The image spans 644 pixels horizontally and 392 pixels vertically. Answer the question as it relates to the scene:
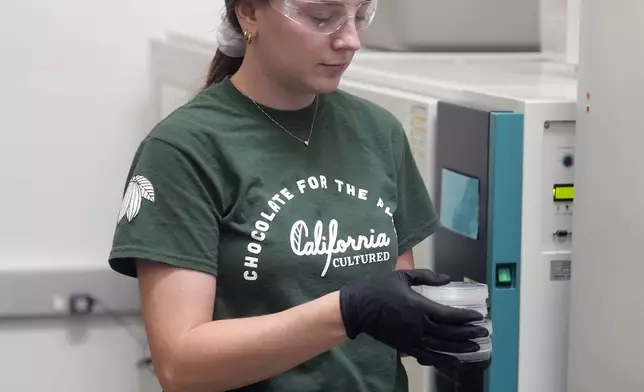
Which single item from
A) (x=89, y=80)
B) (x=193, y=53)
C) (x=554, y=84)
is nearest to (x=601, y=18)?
(x=554, y=84)

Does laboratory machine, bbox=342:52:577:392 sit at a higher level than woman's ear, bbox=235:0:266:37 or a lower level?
lower

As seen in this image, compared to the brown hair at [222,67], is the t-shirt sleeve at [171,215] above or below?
below

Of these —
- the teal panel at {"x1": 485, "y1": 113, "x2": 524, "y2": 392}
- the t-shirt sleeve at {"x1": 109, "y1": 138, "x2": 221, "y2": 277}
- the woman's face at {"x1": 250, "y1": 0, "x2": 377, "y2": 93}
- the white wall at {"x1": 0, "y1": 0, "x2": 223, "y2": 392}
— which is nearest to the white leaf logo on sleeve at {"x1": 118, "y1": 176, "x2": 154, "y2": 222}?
the t-shirt sleeve at {"x1": 109, "y1": 138, "x2": 221, "y2": 277}

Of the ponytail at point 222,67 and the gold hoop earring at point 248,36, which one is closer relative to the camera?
the gold hoop earring at point 248,36

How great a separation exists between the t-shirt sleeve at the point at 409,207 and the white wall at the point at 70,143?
147cm

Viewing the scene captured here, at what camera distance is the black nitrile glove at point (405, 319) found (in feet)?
3.38

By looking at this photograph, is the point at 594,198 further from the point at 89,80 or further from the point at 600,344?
the point at 89,80

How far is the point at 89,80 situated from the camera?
2668 millimetres

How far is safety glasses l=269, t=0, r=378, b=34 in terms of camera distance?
1123mm

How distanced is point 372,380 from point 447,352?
18 cm

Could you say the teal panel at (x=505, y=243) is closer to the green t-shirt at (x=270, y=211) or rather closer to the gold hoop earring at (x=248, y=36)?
the green t-shirt at (x=270, y=211)

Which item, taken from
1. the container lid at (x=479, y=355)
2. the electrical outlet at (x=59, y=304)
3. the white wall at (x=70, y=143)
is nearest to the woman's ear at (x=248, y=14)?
the container lid at (x=479, y=355)

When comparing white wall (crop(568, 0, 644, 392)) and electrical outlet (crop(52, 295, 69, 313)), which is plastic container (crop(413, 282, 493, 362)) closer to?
white wall (crop(568, 0, 644, 392))

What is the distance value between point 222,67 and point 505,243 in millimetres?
477
